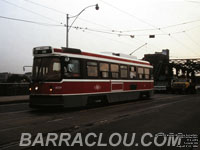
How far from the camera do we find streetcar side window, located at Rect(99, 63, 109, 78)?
14.5 m

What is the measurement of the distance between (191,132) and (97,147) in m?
3.49

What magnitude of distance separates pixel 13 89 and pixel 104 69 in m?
11.7

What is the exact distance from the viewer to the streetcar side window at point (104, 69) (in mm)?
14502

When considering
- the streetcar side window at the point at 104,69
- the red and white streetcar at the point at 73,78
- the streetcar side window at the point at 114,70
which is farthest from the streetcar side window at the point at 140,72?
the streetcar side window at the point at 104,69

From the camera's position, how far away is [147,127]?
27.7 ft

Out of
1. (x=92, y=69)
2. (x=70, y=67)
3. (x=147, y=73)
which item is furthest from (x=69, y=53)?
(x=147, y=73)

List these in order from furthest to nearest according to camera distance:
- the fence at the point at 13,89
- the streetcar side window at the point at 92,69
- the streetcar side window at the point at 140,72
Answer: the fence at the point at 13,89 → the streetcar side window at the point at 140,72 → the streetcar side window at the point at 92,69

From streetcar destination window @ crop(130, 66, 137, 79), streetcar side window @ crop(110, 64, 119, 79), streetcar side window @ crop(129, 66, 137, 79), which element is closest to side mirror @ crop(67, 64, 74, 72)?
streetcar side window @ crop(110, 64, 119, 79)

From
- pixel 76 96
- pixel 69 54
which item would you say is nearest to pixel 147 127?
pixel 76 96

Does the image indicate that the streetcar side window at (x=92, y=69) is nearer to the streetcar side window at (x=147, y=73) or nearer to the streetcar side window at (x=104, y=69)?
the streetcar side window at (x=104, y=69)

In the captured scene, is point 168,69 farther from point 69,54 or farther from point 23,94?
point 69,54

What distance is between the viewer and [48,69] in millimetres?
11930

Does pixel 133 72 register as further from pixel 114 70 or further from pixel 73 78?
pixel 73 78

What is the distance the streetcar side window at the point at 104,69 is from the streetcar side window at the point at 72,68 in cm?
214
